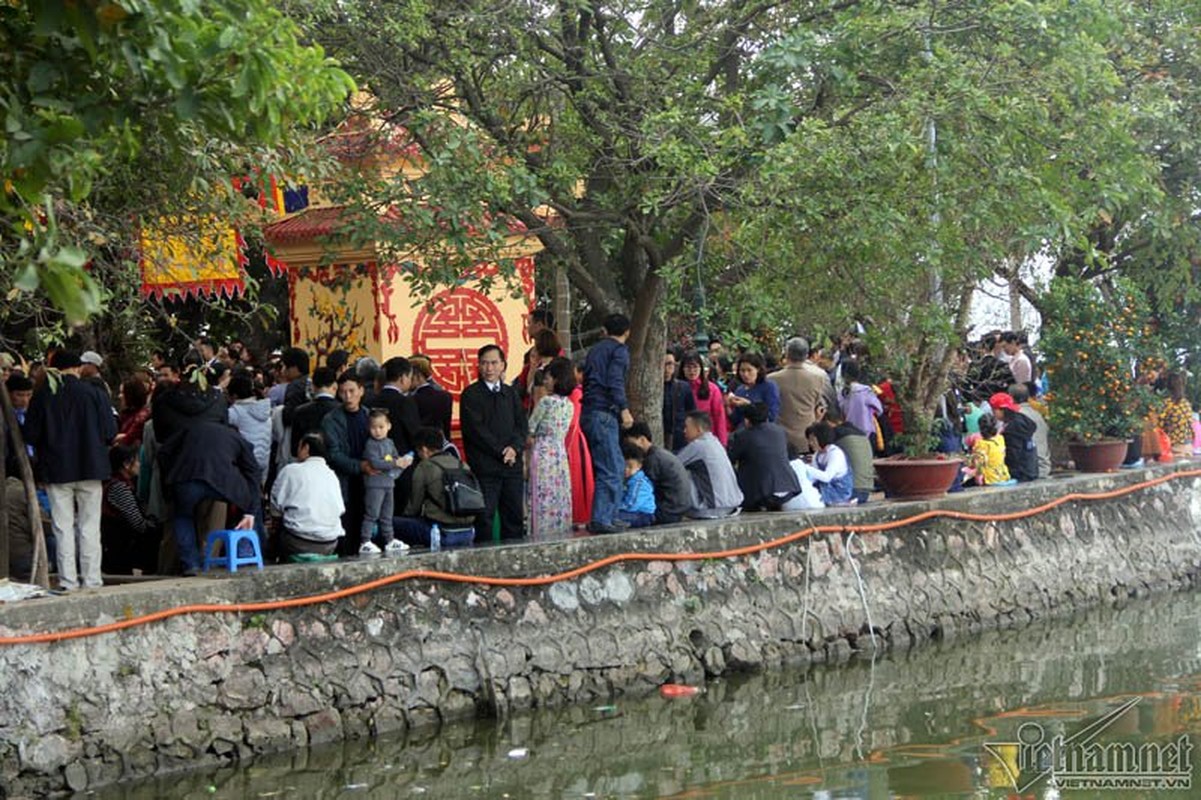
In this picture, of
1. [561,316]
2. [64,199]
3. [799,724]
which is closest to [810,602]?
[799,724]

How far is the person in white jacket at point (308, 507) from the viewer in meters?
10.9

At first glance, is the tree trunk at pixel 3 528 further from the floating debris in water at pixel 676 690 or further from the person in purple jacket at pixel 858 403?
the person in purple jacket at pixel 858 403

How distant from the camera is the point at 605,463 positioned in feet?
40.4

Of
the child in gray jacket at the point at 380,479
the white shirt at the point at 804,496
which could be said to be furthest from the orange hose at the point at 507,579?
the child in gray jacket at the point at 380,479

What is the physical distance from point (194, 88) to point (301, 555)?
15.2 ft

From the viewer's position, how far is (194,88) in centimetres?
677

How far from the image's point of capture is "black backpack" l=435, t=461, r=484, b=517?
38.3 ft

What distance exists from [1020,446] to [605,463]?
17.8 feet

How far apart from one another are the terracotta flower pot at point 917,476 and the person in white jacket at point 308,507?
516 centimetres

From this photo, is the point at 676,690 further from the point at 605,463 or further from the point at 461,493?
the point at 461,493

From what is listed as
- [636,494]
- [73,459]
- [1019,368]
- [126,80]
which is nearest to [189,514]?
[73,459]

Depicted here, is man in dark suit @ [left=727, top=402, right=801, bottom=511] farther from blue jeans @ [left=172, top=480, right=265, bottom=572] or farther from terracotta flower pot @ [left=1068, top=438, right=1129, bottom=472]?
terracotta flower pot @ [left=1068, top=438, right=1129, bottom=472]

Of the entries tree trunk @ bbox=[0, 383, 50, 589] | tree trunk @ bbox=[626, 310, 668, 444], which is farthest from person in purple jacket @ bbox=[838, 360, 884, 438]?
tree trunk @ bbox=[0, 383, 50, 589]

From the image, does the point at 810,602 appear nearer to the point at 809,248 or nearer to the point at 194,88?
the point at 809,248
